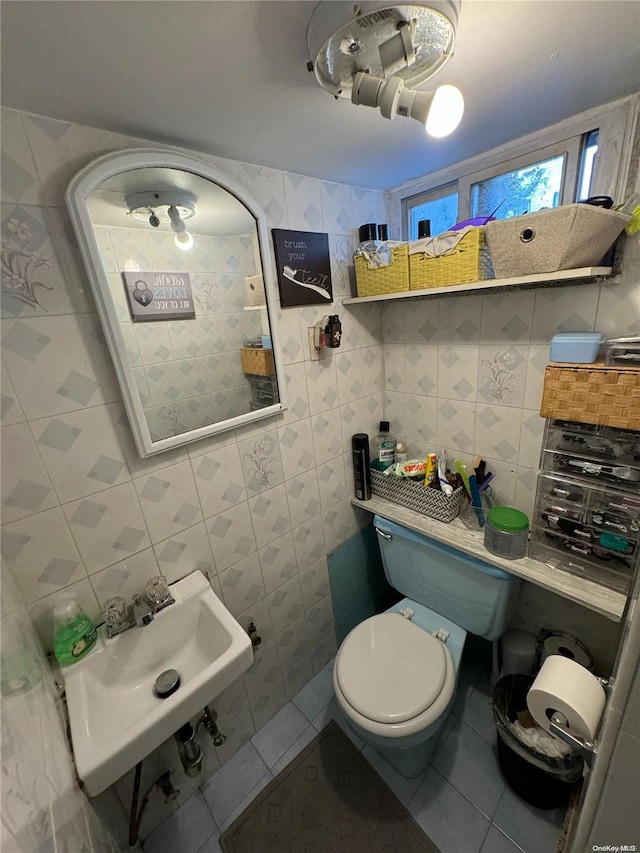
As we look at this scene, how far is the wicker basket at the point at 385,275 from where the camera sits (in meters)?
1.11

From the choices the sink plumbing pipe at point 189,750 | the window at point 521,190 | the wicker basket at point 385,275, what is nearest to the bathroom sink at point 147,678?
the sink plumbing pipe at point 189,750

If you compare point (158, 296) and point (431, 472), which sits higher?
point (158, 296)

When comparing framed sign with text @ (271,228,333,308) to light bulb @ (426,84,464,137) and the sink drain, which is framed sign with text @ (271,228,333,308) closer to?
light bulb @ (426,84,464,137)

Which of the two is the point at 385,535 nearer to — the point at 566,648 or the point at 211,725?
the point at 566,648

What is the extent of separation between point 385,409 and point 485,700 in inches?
53.1

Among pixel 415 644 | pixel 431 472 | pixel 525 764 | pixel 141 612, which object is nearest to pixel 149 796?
pixel 141 612

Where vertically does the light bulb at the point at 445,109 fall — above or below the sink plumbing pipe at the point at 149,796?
above

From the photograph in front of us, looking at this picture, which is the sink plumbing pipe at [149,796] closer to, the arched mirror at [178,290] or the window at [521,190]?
the arched mirror at [178,290]

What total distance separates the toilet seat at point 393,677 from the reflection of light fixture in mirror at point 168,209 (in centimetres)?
147

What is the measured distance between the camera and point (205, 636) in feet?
3.31

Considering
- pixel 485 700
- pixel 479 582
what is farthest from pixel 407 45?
pixel 485 700

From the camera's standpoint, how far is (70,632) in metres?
0.83

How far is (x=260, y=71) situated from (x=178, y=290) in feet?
1.67

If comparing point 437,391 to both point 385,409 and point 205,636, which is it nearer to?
point 385,409
